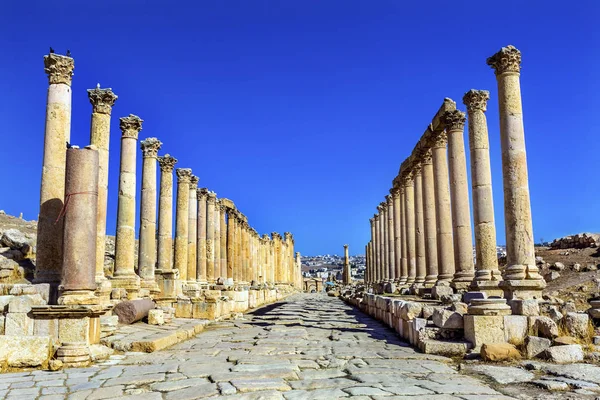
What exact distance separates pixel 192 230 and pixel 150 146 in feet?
24.3

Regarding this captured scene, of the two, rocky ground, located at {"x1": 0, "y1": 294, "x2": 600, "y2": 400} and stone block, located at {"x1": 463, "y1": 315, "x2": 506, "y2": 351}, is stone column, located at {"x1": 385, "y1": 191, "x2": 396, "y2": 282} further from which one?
stone block, located at {"x1": 463, "y1": 315, "x2": 506, "y2": 351}

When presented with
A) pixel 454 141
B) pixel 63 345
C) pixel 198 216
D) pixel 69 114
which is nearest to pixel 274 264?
pixel 198 216

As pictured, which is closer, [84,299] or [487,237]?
[84,299]

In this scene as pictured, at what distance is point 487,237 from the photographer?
1596cm

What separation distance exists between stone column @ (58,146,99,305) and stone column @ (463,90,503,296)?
34.5ft

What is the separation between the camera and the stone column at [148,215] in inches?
765

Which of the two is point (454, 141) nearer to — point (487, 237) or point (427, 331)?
point (487, 237)

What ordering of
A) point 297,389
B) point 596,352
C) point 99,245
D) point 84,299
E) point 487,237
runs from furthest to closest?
point 487,237
point 99,245
point 84,299
point 596,352
point 297,389

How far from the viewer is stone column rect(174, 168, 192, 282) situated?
24703 millimetres

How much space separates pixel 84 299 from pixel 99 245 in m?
5.32

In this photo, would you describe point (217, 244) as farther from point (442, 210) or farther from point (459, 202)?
point (459, 202)

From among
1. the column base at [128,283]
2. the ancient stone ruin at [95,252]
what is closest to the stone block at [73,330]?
the ancient stone ruin at [95,252]

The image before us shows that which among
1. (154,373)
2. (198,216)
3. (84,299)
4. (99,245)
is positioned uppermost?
(198,216)

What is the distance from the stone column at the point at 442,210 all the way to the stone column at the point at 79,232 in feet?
43.6
